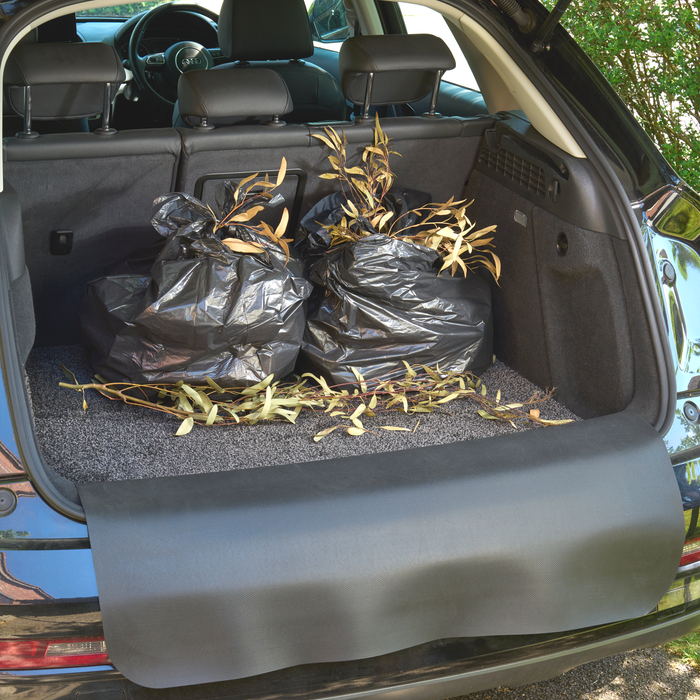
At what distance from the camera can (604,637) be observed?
4.63ft

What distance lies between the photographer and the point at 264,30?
3014 mm

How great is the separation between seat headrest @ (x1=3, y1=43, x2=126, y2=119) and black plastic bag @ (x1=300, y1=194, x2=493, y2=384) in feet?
2.22

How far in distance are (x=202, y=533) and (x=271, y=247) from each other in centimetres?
99

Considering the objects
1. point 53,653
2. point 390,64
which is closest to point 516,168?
point 390,64

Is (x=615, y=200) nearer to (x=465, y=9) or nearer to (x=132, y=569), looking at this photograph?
(x=465, y=9)

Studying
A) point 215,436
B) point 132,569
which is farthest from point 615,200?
point 132,569

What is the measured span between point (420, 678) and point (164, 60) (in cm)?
325

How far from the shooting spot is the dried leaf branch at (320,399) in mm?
1915

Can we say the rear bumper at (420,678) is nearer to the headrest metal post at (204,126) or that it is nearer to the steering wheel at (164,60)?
the headrest metal post at (204,126)

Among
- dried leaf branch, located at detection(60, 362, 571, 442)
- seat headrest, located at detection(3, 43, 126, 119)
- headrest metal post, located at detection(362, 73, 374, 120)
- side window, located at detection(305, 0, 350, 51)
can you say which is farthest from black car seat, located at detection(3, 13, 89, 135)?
side window, located at detection(305, 0, 350, 51)

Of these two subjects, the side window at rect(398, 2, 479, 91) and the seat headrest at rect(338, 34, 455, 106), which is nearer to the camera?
the seat headrest at rect(338, 34, 455, 106)

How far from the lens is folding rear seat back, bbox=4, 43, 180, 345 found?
1.80m

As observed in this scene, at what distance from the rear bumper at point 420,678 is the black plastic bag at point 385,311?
91 centimetres

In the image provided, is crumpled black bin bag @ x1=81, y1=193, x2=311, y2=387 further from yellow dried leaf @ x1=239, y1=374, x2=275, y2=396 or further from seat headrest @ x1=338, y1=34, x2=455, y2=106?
seat headrest @ x1=338, y1=34, x2=455, y2=106
